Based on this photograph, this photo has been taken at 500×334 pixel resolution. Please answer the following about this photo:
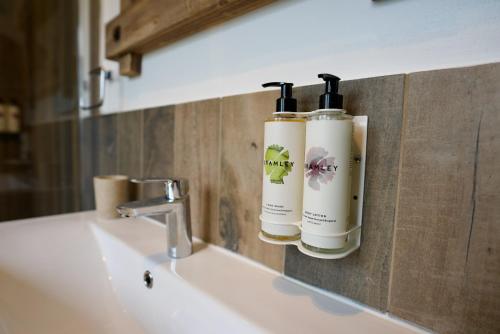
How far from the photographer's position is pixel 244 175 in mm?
492

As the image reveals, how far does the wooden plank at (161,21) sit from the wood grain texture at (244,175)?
0.51 ft

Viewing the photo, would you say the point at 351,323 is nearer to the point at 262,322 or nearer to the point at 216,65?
the point at 262,322

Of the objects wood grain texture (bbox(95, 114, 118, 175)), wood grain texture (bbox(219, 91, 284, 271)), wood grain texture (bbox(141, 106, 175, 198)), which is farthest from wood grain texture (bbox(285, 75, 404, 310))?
wood grain texture (bbox(95, 114, 118, 175))

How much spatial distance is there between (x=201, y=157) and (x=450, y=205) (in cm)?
43

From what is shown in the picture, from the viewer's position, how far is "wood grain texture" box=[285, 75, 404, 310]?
33cm

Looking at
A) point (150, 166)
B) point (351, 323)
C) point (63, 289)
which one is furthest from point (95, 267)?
point (351, 323)

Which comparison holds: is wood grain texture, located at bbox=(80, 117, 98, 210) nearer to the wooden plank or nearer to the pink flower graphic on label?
the wooden plank

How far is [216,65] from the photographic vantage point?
564mm

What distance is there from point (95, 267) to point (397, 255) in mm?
601

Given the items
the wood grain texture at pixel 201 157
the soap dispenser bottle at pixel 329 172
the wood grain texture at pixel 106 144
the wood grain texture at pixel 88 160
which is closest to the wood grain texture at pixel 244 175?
the wood grain texture at pixel 201 157

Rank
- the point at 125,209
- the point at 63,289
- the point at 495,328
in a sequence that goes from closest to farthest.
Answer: the point at 495,328
the point at 125,209
the point at 63,289

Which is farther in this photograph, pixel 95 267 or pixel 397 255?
pixel 95 267

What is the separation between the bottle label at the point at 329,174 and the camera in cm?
31

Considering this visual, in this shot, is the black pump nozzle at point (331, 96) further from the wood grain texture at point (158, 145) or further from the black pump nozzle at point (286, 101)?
the wood grain texture at point (158, 145)
